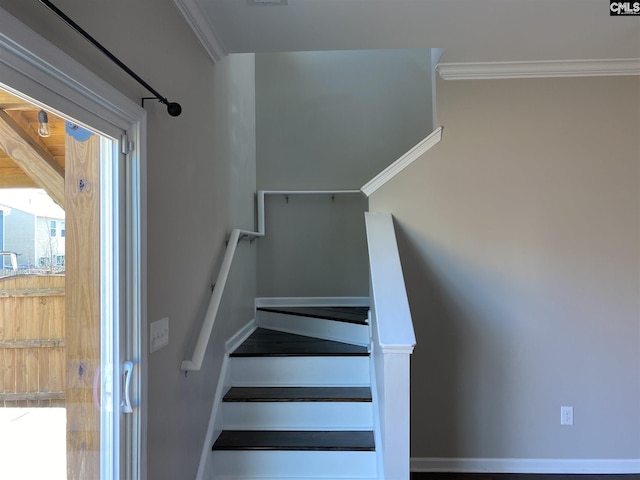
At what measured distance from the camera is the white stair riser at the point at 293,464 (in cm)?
220

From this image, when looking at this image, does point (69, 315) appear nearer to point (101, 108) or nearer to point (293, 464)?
point (101, 108)

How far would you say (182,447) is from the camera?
6.06 ft

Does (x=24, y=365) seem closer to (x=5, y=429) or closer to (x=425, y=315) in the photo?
(x=5, y=429)

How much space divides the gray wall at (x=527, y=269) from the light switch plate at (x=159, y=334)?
1577 mm

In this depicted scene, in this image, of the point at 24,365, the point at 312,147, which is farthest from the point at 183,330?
the point at 312,147

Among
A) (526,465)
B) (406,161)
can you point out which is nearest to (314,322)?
(406,161)

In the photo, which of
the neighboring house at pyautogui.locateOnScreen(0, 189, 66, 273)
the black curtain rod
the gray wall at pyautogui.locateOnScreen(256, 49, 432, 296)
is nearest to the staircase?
the gray wall at pyautogui.locateOnScreen(256, 49, 432, 296)

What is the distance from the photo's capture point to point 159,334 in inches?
62.8

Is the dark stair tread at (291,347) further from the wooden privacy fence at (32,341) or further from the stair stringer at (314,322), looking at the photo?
the wooden privacy fence at (32,341)

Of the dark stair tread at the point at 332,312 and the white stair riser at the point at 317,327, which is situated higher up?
the dark stair tread at the point at 332,312

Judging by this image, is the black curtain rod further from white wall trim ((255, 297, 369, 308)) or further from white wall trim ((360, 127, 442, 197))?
white wall trim ((255, 297, 369, 308))

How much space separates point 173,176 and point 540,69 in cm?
227

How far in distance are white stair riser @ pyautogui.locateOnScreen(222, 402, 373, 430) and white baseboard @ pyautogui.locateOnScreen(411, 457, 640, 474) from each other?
60 centimetres

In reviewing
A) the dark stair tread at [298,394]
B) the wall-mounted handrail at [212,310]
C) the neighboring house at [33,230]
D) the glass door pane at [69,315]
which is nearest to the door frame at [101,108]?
the glass door pane at [69,315]
